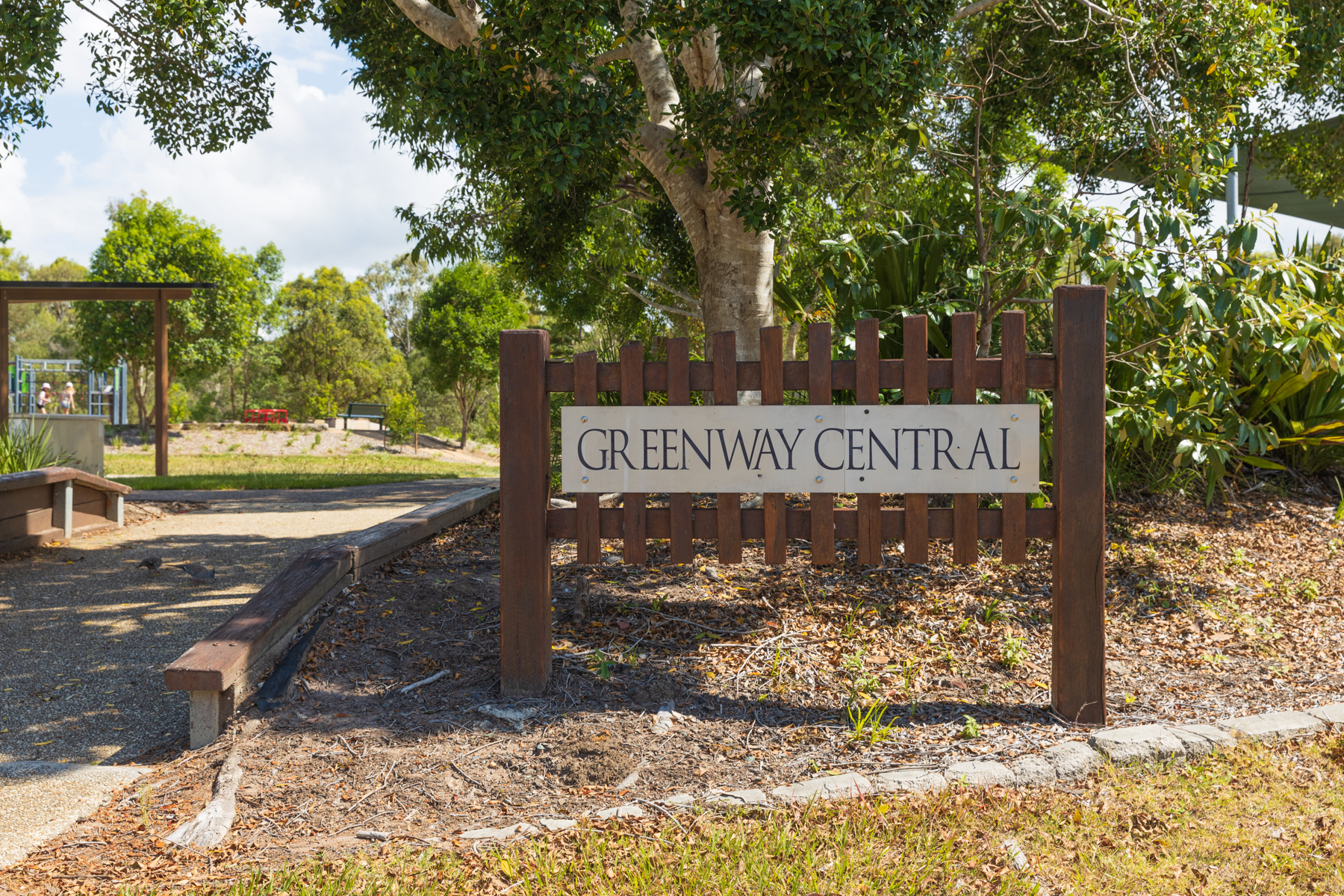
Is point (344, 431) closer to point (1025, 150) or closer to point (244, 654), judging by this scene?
point (1025, 150)

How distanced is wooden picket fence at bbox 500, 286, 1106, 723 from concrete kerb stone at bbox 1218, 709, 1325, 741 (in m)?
0.43

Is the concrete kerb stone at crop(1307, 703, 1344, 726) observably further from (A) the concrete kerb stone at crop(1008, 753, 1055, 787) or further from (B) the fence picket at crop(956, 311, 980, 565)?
(B) the fence picket at crop(956, 311, 980, 565)

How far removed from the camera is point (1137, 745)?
287cm

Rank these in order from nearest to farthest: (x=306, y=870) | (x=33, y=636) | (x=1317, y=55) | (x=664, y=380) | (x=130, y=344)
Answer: (x=306, y=870) < (x=664, y=380) < (x=33, y=636) < (x=1317, y=55) < (x=130, y=344)

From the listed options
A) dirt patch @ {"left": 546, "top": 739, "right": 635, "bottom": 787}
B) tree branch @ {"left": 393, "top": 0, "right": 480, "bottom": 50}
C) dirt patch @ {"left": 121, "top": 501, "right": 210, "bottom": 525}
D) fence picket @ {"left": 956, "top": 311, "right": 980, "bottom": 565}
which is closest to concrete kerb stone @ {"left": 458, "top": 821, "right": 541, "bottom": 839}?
dirt patch @ {"left": 546, "top": 739, "right": 635, "bottom": 787}

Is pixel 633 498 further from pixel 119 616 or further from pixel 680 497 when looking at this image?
pixel 119 616

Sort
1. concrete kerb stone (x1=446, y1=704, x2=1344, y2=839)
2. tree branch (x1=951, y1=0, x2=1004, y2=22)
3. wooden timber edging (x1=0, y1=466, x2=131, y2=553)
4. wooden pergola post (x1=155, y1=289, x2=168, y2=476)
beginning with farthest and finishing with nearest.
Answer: wooden pergola post (x1=155, y1=289, x2=168, y2=476) < wooden timber edging (x1=0, y1=466, x2=131, y2=553) < tree branch (x1=951, y1=0, x2=1004, y2=22) < concrete kerb stone (x1=446, y1=704, x2=1344, y2=839)

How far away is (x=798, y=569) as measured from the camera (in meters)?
4.82

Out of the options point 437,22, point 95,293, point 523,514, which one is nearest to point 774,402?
point 523,514

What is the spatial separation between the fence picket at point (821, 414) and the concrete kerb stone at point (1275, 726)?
1.48 metres

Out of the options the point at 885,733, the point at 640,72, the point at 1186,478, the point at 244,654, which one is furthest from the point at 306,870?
the point at 1186,478

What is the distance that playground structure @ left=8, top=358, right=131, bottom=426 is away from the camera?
58.9 feet

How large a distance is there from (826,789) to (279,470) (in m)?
13.8

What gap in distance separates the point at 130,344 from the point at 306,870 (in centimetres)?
2346
